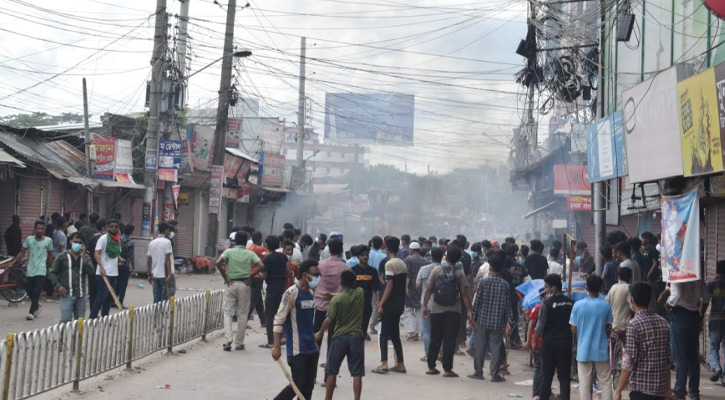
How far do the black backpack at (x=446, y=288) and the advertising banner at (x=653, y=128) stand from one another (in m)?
3.12

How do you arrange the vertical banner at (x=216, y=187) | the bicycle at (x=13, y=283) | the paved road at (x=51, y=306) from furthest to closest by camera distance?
the vertical banner at (x=216, y=187), the bicycle at (x=13, y=283), the paved road at (x=51, y=306)

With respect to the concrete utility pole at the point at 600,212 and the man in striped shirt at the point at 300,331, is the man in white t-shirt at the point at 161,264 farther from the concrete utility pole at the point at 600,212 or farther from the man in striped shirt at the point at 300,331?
the concrete utility pole at the point at 600,212

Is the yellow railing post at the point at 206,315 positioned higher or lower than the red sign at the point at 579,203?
lower

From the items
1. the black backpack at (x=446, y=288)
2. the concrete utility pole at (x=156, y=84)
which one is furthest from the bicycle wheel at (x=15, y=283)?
the black backpack at (x=446, y=288)

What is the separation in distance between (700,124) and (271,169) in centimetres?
3202

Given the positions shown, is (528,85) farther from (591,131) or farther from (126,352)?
(126,352)

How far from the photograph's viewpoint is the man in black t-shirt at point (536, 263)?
45.2 feet

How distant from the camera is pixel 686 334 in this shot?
934cm

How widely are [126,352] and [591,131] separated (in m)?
9.72

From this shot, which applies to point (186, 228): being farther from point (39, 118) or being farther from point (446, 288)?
point (446, 288)

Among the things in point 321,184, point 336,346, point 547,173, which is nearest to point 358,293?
point 336,346

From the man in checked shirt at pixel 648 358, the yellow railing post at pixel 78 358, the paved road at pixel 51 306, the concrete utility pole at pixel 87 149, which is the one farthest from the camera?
the concrete utility pole at pixel 87 149

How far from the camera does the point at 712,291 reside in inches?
399

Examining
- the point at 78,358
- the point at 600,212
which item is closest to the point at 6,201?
the point at 78,358
